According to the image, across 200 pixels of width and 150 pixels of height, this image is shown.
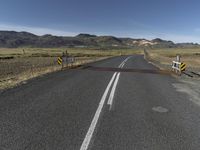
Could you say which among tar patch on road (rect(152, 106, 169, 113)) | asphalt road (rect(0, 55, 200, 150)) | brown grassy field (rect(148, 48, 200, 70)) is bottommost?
brown grassy field (rect(148, 48, 200, 70))

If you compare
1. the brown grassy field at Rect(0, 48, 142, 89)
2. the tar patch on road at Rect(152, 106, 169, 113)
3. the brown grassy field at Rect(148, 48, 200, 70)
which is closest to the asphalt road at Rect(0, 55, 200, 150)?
the tar patch on road at Rect(152, 106, 169, 113)

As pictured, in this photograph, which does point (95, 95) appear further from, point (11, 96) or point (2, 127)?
point (2, 127)

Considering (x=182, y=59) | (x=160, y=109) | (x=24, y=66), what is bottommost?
(x=182, y=59)

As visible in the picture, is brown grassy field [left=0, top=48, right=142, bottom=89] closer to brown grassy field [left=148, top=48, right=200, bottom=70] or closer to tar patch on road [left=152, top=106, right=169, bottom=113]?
tar patch on road [left=152, top=106, right=169, bottom=113]

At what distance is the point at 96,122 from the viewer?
21.6ft

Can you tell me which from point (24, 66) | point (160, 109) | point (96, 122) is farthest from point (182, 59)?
point (96, 122)

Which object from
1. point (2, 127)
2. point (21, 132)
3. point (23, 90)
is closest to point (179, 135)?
point (21, 132)

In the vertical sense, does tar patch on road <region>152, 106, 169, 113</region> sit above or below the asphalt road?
below

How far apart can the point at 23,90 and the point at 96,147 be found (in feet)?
22.6

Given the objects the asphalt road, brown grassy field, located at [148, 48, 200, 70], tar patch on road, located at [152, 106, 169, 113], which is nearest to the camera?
the asphalt road

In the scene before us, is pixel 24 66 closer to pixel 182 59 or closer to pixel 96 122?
pixel 96 122

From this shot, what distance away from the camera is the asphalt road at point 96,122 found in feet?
17.1

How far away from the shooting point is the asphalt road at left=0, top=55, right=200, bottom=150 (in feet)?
17.1

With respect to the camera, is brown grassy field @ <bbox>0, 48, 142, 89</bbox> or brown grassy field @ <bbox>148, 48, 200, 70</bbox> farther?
brown grassy field @ <bbox>148, 48, 200, 70</bbox>
